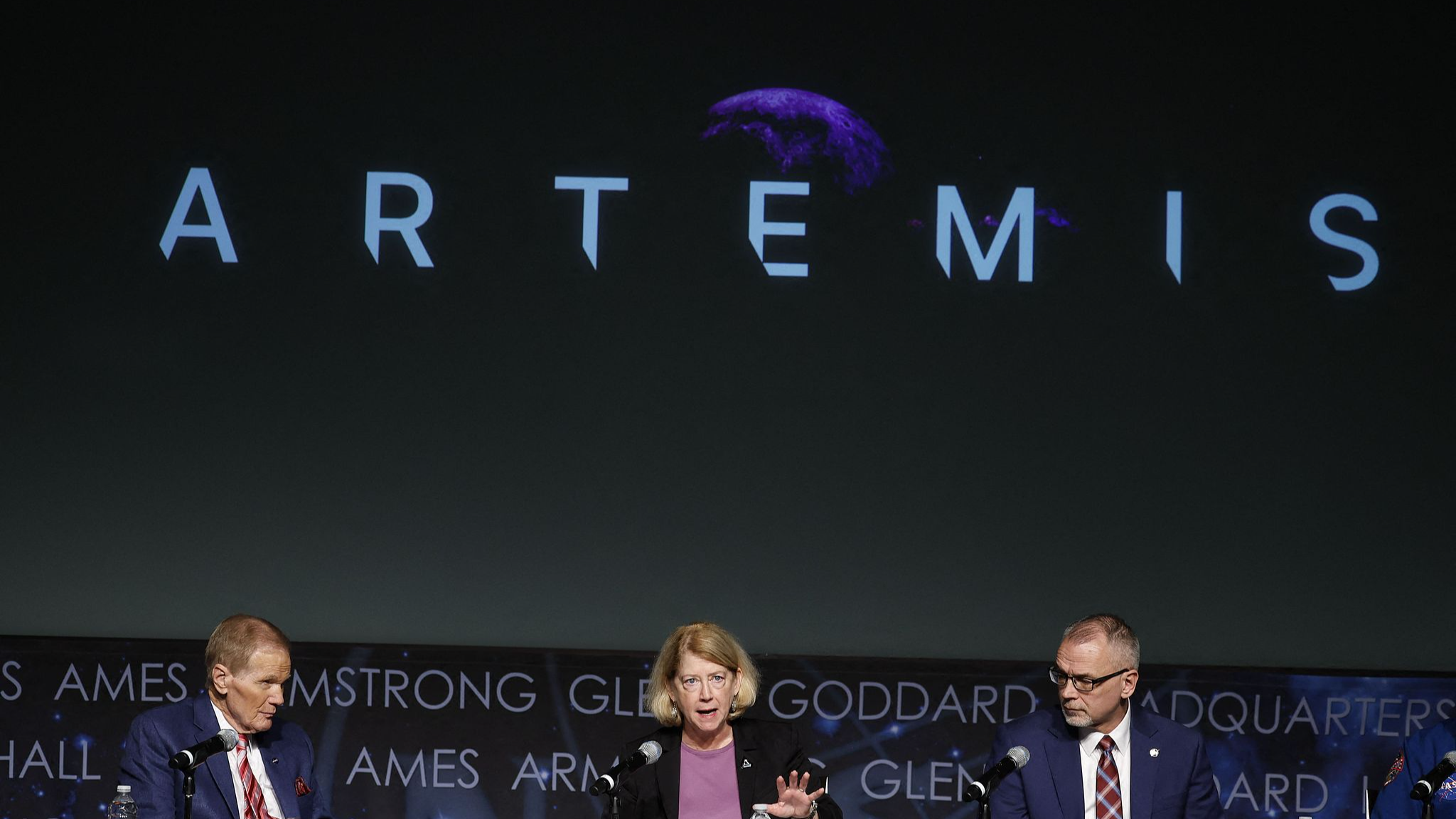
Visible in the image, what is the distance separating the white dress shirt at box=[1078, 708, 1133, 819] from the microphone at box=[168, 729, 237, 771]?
1.97 m

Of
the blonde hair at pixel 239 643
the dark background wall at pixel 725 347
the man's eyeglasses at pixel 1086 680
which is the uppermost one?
the dark background wall at pixel 725 347

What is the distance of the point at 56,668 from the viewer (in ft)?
17.0

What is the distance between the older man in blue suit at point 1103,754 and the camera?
12.1 ft

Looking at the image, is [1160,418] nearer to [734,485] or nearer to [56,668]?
[734,485]

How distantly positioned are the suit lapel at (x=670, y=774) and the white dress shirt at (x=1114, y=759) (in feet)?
3.28

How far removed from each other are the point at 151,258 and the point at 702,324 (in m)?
1.90

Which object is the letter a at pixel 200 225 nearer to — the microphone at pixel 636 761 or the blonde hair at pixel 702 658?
the blonde hair at pixel 702 658

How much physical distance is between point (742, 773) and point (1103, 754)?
35.3 inches

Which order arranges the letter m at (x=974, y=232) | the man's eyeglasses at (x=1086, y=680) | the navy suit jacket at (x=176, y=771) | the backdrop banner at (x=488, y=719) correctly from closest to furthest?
the man's eyeglasses at (x=1086, y=680) → the navy suit jacket at (x=176, y=771) → the backdrop banner at (x=488, y=719) → the letter m at (x=974, y=232)

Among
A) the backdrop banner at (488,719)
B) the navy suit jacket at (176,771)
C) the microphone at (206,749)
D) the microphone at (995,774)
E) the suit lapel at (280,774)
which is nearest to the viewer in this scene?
the microphone at (995,774)

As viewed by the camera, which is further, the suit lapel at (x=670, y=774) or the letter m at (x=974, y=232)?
the letter m at (x=974, y=232)

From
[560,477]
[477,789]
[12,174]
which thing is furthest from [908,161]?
[12,174]

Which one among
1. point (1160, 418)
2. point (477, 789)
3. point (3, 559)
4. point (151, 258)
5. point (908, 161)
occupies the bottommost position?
point (477, 789)

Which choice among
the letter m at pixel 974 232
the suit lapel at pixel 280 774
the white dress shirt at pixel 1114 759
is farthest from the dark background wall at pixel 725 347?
the white dress shirt at pixel 1114 759
